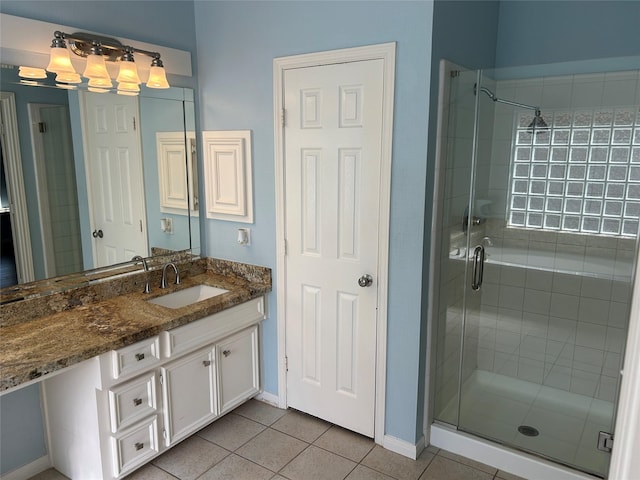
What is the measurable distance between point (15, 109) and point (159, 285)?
119cm

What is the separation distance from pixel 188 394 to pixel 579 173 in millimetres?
2596

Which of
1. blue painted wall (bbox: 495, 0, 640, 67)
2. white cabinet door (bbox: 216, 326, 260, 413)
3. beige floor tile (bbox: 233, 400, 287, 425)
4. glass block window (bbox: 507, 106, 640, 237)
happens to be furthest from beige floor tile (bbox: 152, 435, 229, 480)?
blue painted wall (bbox: 495, 0, 640, 67)

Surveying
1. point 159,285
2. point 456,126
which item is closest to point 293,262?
point 159,285

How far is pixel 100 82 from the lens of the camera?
2.43 metres

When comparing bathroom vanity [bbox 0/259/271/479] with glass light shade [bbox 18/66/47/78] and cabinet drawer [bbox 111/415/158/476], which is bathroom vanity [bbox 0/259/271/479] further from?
glass light shade [bbox 18/66/47/78]

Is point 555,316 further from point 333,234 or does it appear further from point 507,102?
point 333,234

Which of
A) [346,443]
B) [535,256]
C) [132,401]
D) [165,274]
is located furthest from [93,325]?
[535,256]

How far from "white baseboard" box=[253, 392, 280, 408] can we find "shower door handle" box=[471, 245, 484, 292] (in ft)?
4.70

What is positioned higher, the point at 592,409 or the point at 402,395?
the point at 402,395

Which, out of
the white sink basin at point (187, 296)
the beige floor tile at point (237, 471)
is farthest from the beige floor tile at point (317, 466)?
the white sink basin at point (187, 296)

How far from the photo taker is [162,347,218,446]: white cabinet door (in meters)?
2.43

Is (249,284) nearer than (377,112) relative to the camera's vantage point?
No

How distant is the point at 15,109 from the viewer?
85.1 inches

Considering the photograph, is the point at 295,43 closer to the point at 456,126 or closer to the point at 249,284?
the point at 456,126
